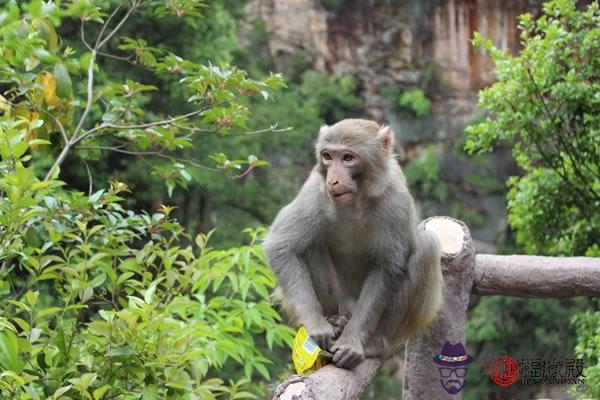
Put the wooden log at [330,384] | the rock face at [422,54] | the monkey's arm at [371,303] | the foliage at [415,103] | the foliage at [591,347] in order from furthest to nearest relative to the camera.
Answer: the foliage at [415,103]
the rock face at [422,54]
the foliage at [591,347]
the monkey's arm at [371,303]
the wooden log at [330,384]

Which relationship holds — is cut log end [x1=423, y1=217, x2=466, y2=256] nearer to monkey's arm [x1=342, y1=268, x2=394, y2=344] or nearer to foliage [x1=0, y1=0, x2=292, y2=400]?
monkey's arm [x1=342, y1=268, x2=394, y2=344]

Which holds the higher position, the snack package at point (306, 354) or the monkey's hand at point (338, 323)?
the snack package at point (306, 354)

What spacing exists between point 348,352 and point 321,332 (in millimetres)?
174

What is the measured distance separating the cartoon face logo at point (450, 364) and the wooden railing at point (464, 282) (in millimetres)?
26

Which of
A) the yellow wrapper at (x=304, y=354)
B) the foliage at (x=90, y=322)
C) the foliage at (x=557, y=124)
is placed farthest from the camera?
the foliage at (x=557, y=124)

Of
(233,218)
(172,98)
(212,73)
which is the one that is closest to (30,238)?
(212,73)

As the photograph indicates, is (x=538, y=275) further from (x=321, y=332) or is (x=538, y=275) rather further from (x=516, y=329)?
(x=516, y=329)

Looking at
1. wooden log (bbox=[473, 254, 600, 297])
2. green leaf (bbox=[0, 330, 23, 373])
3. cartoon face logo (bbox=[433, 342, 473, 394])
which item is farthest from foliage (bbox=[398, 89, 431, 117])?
green leaf (bbox=[0, 330, 23, 373])

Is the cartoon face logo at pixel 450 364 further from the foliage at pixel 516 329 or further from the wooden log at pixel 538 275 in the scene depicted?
the foliage at pixel 516 329

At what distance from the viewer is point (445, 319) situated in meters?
4.16

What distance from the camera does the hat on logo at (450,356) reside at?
13.7 feet

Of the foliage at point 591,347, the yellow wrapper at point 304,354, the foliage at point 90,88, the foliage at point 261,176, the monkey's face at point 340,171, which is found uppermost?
the foliage at point 90,88

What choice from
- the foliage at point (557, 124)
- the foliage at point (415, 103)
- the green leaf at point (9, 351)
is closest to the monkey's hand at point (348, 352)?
the green leaf at point (9, 351)

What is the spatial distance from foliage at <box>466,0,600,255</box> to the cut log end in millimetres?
1247
